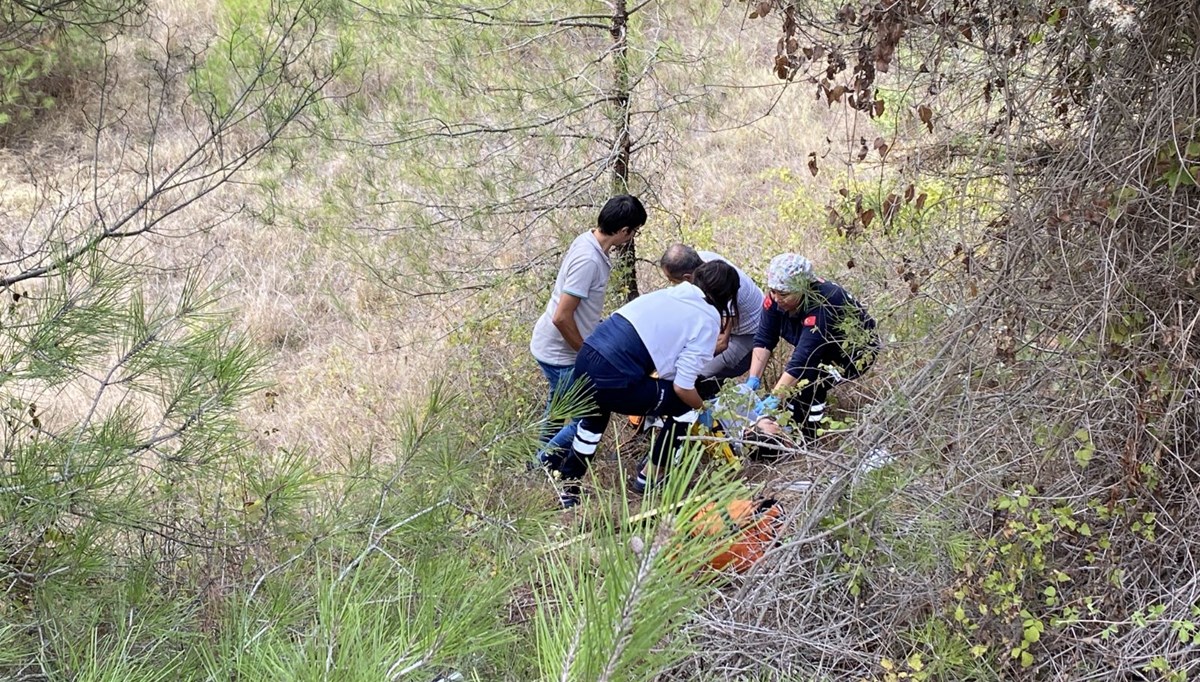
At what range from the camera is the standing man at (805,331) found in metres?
3.77

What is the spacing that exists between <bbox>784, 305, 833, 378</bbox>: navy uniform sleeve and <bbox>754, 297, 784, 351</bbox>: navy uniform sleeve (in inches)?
6.3

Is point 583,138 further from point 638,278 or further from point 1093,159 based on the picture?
point 1093,159

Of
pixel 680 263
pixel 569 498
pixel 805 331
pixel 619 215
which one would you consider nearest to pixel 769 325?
pixel 805 331

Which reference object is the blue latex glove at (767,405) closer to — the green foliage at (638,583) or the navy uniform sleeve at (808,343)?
the navy uniform sleeve at (808,343)

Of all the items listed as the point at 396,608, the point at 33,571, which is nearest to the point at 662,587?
the point at 396,608

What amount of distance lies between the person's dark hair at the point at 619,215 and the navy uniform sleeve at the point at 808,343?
3.00 feet

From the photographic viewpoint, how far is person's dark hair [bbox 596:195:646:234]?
4137mm

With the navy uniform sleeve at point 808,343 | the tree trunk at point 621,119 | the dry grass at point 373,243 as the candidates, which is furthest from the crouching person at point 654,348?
the dry grass at point 373,243

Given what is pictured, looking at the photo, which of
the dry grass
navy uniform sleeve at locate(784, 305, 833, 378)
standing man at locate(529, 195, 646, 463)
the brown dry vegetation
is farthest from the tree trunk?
Result: the brown dry vegetation

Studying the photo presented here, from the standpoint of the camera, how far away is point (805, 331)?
439 cm

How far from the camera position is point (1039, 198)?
2.61 metres

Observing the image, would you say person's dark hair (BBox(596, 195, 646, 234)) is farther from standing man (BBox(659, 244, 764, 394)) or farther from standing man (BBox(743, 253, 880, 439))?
standing man (BBox(743, 253, 880, 439))

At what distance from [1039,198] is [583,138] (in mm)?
2720

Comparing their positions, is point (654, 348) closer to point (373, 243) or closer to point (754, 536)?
point (754, 536)
